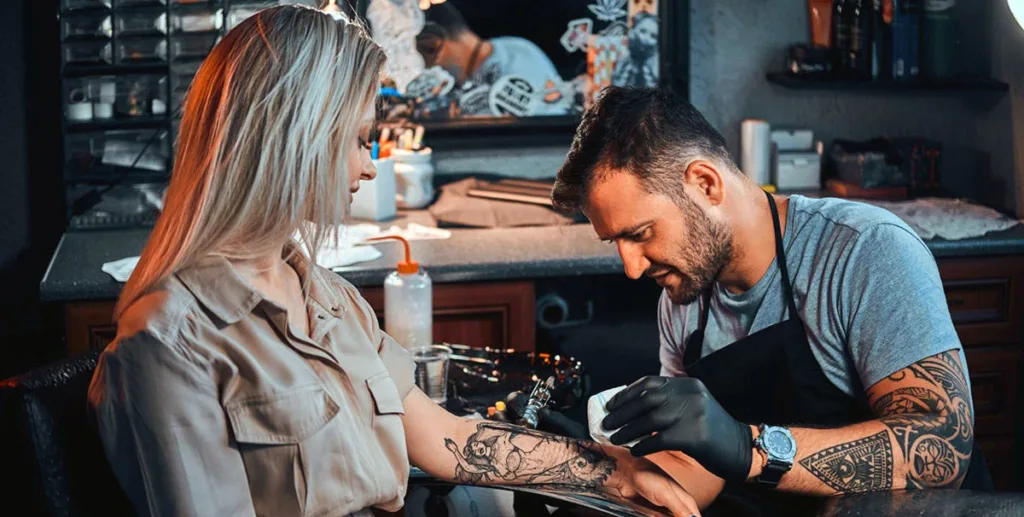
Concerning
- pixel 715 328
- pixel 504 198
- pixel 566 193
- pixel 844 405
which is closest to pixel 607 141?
pixel 566 193

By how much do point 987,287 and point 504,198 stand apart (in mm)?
1491

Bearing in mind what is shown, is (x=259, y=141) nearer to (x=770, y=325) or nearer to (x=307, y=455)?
(x=307, y=455)

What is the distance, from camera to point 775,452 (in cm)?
187

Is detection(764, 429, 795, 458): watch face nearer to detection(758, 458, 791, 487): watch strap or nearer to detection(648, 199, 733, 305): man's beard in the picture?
detection(758, 458, 791, 487): watch strap

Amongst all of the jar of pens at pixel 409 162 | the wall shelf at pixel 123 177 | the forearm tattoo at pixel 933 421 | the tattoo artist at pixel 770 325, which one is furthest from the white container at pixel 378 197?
the forearm tattoo at pixel 933 421

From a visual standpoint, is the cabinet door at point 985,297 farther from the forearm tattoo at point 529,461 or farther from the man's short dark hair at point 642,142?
the forearm tattoo at point 529,461

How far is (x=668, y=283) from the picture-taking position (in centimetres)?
220

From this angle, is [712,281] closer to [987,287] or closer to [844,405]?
[844,405]

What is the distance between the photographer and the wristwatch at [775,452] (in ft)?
6.11

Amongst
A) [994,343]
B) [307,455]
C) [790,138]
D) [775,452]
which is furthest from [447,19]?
[307,455]

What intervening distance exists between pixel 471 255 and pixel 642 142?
1.28m

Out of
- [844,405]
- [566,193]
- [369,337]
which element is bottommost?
[844,405]

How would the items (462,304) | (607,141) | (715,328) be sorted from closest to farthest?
(607,141)
(715,328)
(462,304)

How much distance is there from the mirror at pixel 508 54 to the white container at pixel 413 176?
0.16 m
